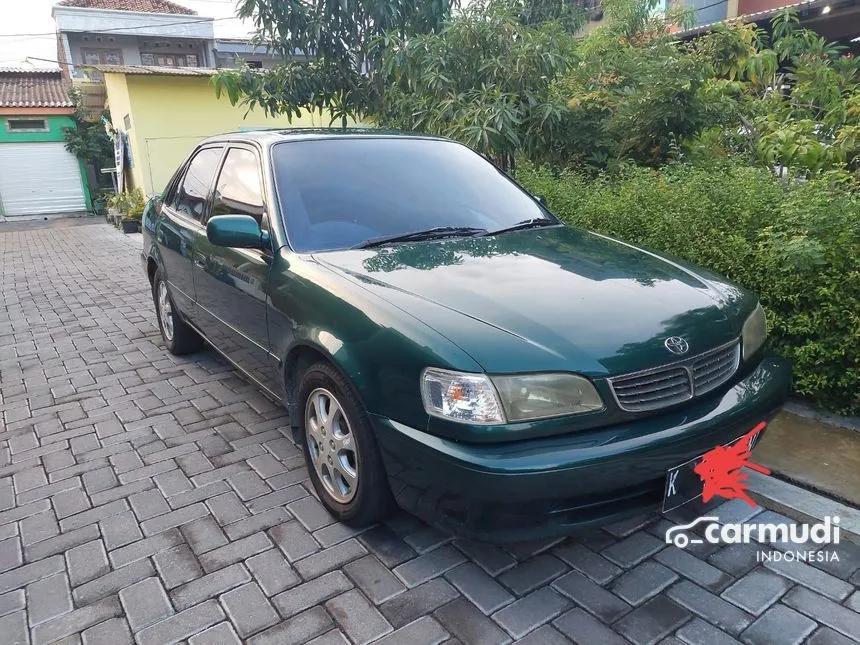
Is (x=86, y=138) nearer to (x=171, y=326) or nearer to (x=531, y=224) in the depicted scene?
(x=171, y=326)

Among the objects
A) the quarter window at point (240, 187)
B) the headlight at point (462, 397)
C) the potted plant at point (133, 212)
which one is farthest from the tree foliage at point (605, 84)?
the potted plant at point (133, 212)

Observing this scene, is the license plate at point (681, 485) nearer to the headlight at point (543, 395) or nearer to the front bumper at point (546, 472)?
the front bumper at point (546, 472)

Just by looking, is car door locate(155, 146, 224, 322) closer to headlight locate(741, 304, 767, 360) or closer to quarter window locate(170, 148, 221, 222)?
quarter window locate(170, 148, 221, 222)

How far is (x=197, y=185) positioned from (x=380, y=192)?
5.43 ft

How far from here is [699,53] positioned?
18.9ft

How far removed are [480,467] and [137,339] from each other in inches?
184

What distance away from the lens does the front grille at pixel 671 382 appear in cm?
210

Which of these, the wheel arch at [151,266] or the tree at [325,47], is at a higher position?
the tree at [325,47]

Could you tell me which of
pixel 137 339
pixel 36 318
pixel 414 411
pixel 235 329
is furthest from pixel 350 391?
pixel 36 318

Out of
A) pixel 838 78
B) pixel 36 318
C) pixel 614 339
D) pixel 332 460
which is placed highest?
pixel 838 78

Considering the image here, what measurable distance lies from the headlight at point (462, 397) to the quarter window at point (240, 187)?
4.86ft

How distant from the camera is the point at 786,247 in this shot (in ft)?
10.6

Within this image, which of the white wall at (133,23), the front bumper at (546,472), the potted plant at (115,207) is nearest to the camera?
the front bumper at (546,472)

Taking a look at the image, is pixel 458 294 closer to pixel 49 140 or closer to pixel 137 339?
pixel 137 339
